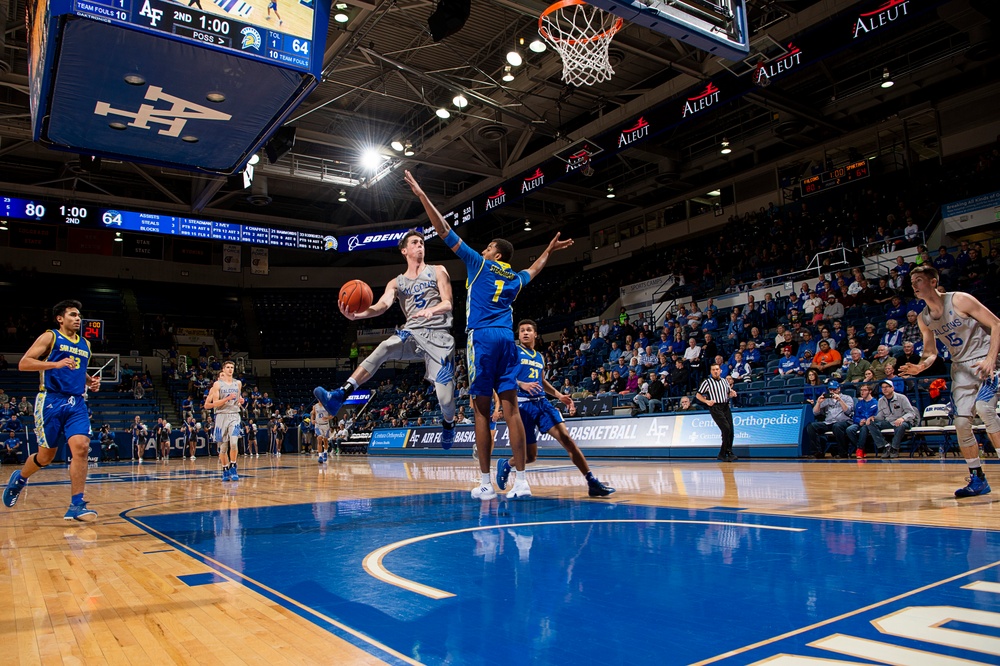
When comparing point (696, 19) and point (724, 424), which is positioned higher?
point (696, 19)

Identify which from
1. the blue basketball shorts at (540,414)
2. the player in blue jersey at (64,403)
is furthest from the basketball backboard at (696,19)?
the player in blue jersey at (64,403)

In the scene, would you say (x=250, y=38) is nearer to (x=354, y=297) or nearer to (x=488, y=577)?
(x=354, y=297)

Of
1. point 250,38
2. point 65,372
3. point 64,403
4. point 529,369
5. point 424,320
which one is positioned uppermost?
point 250,38

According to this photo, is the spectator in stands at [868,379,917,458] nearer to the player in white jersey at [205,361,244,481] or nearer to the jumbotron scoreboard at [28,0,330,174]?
the jumbotron scoreboard at [28,0,330,174]

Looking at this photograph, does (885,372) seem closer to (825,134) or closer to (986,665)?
(986,665)

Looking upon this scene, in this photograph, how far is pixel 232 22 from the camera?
6.05 meters

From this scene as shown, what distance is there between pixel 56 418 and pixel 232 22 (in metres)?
3.76

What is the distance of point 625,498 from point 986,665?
158 inches

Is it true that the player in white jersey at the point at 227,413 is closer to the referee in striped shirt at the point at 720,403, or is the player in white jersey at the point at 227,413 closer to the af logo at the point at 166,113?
the af logo at the point at 166,113

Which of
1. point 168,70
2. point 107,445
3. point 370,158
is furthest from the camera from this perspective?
point 107,445

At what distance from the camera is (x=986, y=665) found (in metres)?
1.63

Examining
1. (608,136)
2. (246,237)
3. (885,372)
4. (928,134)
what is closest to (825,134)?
(928,134)

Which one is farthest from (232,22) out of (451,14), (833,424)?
(833,424)

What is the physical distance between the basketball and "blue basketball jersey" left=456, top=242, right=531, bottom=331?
2.82 ft
